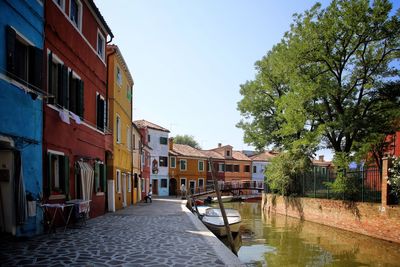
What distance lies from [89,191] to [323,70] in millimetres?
15325

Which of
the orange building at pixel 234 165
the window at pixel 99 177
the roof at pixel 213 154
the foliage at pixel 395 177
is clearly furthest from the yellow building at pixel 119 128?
the orange building at pixel 234 165

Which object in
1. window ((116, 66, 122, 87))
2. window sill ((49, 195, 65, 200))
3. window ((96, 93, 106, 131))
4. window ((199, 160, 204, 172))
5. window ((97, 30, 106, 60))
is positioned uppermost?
window ((97, 30, 106, 60))

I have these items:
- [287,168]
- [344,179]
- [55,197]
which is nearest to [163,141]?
[287,168]

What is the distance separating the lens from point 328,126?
71.4 feet

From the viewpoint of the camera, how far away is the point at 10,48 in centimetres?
846

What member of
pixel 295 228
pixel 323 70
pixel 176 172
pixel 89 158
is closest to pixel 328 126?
pixel 323 70

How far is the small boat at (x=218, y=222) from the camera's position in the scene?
56.4 feet

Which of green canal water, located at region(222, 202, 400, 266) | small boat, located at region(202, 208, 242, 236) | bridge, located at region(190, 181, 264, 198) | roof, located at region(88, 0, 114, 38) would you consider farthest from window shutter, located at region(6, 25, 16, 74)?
bridge, located at region(190, 181, 264, 198)

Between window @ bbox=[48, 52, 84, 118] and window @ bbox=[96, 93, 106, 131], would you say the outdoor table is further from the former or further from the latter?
window @ bbox=[96, 93, 106, 131]

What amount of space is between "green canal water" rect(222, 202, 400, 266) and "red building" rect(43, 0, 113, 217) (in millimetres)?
6346

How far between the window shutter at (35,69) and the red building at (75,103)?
74cm

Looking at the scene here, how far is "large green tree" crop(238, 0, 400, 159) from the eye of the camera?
66.9ft

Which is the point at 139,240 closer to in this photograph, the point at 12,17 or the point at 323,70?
the point at 12,17

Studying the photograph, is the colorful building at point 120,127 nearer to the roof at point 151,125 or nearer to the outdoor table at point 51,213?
the outdoor table at point 51,213
